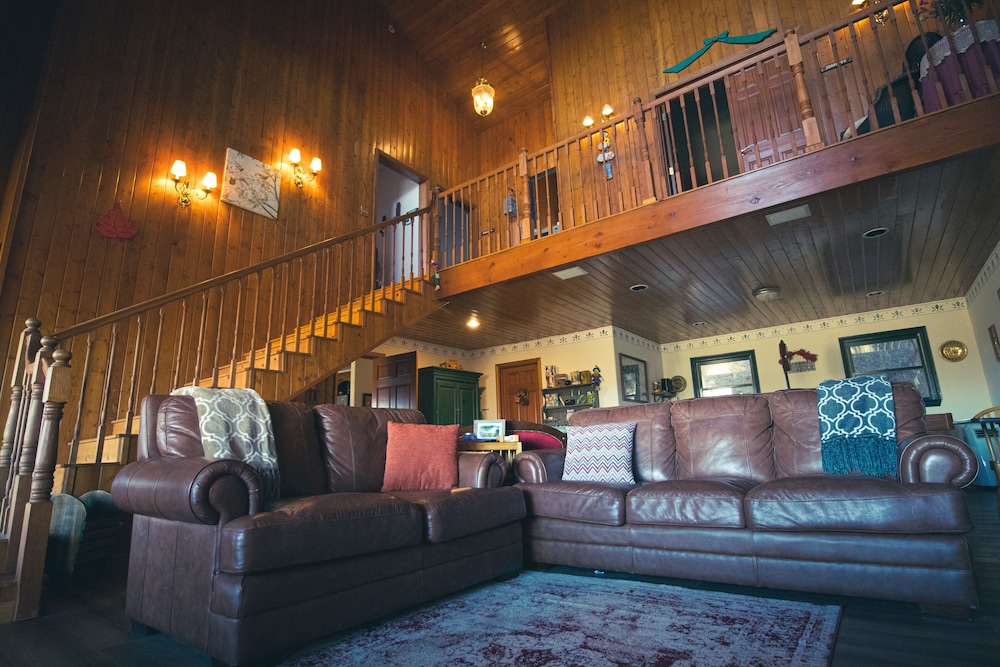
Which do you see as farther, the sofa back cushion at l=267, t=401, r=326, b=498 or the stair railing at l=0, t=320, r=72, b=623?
the sofa back cushion at l=267, t=401, r=326, b=498

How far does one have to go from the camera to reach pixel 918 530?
1.90 meters

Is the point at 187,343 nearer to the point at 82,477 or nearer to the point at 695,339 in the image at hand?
the point at 82,477

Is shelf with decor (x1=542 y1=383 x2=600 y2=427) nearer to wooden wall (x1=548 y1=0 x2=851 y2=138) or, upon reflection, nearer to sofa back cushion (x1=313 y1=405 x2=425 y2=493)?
wooden wall (x1=548 y1=0 x2=851 y2=138)

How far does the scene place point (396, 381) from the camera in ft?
23.9

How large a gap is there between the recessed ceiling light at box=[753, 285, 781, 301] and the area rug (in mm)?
4115

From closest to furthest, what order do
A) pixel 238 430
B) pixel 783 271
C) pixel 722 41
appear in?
1. pixel 238 430
2. pixel 783 271
3. pixel 722 41

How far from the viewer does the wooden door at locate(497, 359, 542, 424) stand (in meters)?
7.63

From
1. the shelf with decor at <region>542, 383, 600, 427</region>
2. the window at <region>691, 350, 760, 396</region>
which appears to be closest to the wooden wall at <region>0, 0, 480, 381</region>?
the shelf with decor at <region>542, 383, 600, 427</region>

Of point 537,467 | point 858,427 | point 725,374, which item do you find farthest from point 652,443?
point 725,374

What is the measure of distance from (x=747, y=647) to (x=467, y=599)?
1.14m

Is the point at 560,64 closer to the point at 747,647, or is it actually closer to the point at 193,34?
the point at 193,34

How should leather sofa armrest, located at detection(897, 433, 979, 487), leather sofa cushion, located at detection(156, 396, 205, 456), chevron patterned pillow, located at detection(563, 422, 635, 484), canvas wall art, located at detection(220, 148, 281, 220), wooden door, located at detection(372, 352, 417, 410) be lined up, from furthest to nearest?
1. wooden door, located at detection(372, 352, 417, 410)
2. canvas wall art, located at detection(220, 148, 281, 220)
3. chevron patterned pillow, located at detection(563, 422, 635, 484)
4. leather sofa cushion, located at detection(156, 396, 205, 456)
5. leather sofa armrest, located at detection(897, 433, 979, 487)

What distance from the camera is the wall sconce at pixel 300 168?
5.84 metres

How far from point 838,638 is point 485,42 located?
8.19 m
